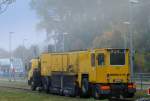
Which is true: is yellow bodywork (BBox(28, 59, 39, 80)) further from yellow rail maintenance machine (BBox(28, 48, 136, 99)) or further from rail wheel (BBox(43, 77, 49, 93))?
yellow rail maintenance machine (BBox(28, 48, 136, 99))

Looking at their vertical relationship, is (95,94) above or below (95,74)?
below

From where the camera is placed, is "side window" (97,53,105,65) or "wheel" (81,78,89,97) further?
"wheel" (81,78,89,97)

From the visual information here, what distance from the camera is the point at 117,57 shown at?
111 feet

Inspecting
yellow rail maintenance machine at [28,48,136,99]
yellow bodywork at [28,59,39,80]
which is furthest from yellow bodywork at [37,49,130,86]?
yellow bodywork at [28,59,39,80]

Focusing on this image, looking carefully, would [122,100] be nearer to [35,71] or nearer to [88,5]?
[35,71]

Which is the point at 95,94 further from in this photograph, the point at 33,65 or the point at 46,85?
the point at 33,65

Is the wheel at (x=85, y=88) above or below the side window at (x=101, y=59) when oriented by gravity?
below

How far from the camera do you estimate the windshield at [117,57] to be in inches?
1323

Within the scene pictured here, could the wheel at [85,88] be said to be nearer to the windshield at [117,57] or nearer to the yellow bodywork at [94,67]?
the yellow bodywork at [94,67]

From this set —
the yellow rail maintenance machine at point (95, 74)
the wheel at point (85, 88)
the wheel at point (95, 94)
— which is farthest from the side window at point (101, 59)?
the wheel at point (85, 88)

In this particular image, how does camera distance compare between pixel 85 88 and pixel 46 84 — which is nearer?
pixel 85 88

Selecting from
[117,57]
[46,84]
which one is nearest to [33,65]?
[46,84]

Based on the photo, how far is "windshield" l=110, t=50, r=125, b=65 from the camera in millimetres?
33594

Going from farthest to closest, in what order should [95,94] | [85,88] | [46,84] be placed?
[46,84], [85,88], [95,94]
